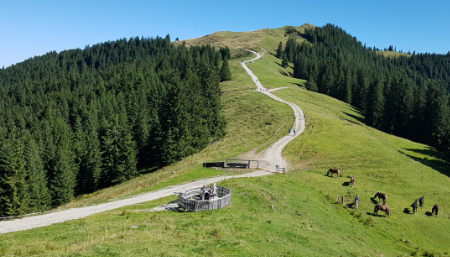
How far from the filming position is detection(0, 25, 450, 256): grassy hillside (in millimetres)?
16969

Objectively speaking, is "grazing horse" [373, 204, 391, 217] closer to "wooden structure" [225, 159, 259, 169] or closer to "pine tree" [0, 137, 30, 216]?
"wooden structure" [225, 159, 259, 169]

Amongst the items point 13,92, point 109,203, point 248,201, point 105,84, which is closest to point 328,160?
point 248,201

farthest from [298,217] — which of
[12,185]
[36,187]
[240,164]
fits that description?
[36,187]

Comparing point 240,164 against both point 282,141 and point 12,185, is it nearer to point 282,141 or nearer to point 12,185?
point 282,141

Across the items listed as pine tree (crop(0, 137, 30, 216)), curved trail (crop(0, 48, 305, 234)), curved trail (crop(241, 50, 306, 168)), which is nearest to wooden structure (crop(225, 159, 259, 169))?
curved trail (crop(0, 48, 305, 234))

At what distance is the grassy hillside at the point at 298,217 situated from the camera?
55.7 feet

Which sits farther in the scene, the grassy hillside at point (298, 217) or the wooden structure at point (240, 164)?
the wooden structure at point (240, 164)

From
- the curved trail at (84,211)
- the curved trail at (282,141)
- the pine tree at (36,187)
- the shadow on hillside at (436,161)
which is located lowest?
the pine tree at (36,187)

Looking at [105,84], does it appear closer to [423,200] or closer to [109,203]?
[109,203]

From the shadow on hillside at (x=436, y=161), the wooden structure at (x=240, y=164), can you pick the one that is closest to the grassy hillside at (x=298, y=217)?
the shadow on hillside at (x=436, y=161)

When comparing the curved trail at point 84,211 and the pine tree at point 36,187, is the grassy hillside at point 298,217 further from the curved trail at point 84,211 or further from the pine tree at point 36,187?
the pine tree at point 36,187

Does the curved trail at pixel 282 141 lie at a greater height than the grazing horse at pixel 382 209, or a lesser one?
greater

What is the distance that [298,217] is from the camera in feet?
92.3

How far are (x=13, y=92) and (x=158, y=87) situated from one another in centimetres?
12668
